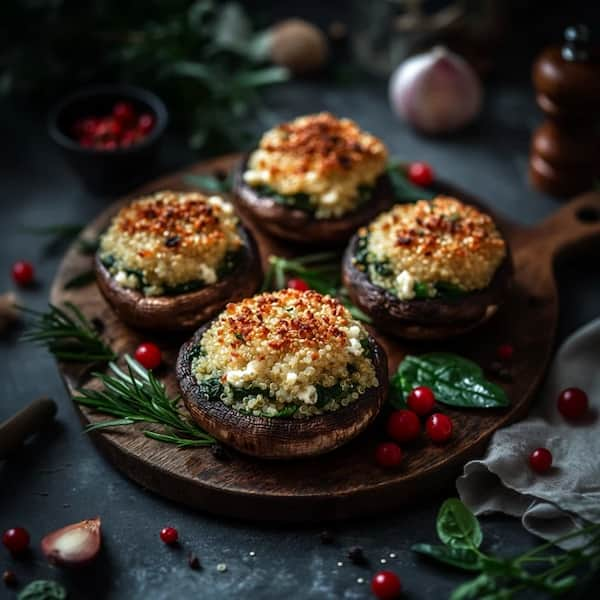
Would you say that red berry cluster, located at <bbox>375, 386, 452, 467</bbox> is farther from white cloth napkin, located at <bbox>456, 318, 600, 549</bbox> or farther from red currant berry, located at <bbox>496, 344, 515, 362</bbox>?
red currant berry, located at <bbox>496, 344, 515, 362</bbox>

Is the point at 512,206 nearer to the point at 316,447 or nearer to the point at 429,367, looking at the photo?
the point at 429,367

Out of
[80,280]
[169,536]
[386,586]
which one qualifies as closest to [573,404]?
[386,586]

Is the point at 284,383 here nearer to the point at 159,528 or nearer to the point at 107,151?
the point at 159,528

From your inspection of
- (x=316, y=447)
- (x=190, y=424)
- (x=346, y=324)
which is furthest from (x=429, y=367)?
(x=190, y=424)

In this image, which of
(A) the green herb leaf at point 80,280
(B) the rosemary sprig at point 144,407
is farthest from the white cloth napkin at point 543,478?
(A) the green herb leaf at point 80,280

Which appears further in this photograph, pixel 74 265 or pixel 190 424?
pixel 74 265
